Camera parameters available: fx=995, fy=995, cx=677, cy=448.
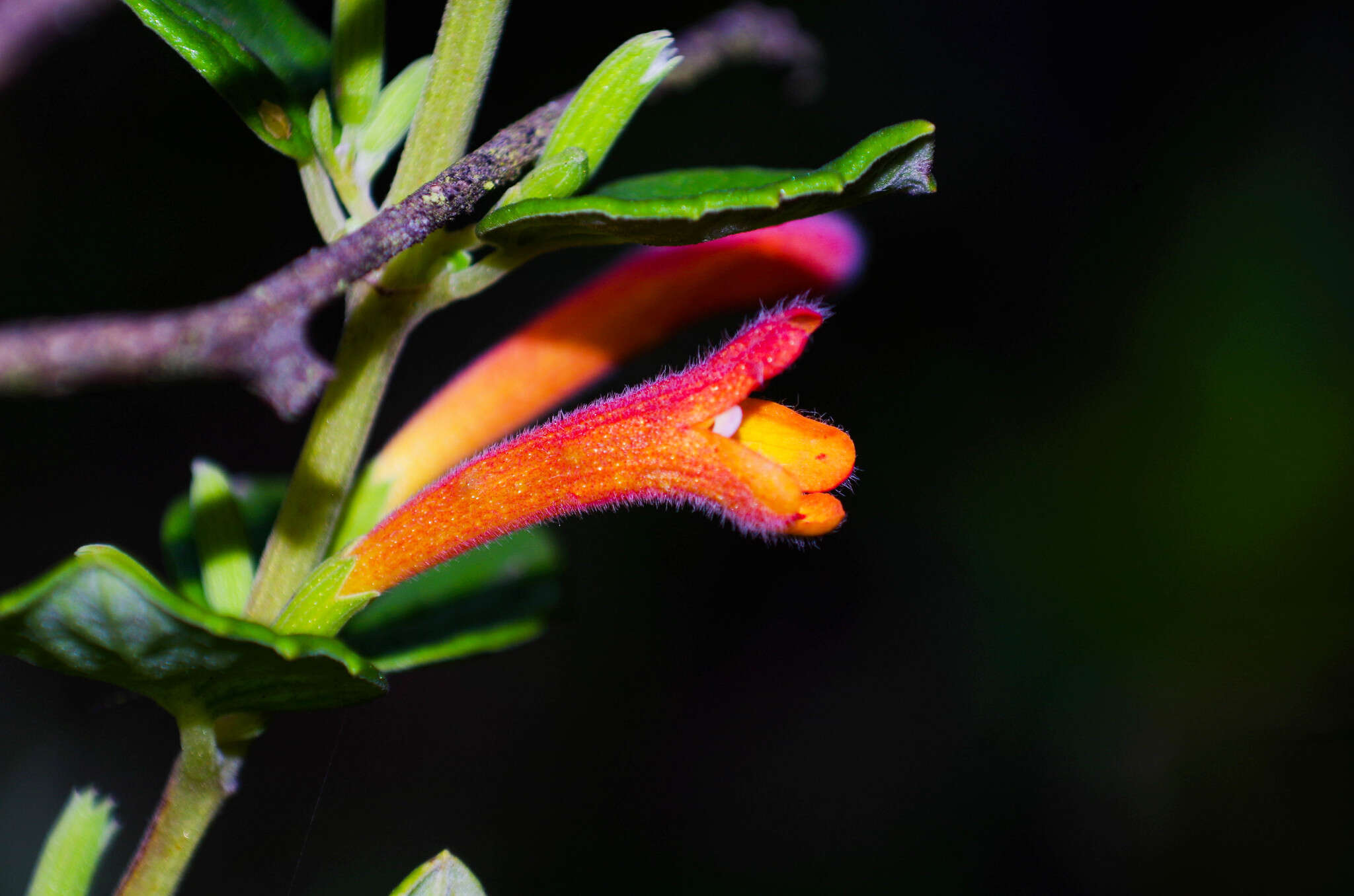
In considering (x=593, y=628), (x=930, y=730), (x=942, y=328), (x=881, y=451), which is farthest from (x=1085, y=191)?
(x=593, y=628)

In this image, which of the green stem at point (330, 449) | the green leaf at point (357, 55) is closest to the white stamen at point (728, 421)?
the green stem at point (330, 449)

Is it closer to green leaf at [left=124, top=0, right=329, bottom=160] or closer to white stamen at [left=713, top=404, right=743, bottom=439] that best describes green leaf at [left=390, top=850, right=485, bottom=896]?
white stamen at [left=713, top=404, right=743, bottom=439]

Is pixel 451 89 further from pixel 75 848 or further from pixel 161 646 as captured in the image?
pixel 75 848

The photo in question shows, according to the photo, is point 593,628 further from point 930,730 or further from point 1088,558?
point 1088,558

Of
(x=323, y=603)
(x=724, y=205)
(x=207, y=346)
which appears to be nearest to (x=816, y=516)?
(x=724, y=205)

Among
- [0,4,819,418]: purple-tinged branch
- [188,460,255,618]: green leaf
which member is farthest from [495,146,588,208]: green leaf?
[188,460,255,618]: green leaf

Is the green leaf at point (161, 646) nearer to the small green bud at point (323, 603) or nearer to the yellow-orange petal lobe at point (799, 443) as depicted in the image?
the small green bud at point (323, 603)
